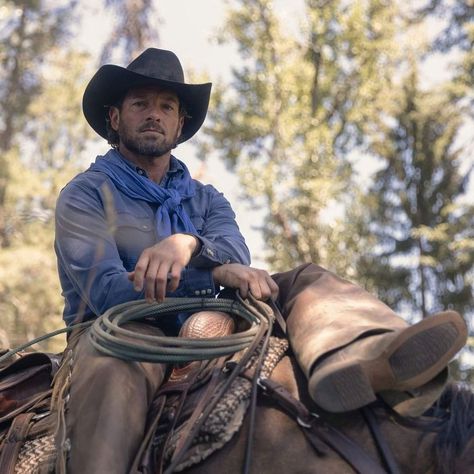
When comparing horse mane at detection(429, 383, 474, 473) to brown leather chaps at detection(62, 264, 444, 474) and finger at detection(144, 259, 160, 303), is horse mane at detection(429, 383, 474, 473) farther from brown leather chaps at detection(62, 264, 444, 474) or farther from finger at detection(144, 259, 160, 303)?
finger at detection(144, 259, 160, 303)

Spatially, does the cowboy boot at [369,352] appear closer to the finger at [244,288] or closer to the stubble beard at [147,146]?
the finger at [244,288]

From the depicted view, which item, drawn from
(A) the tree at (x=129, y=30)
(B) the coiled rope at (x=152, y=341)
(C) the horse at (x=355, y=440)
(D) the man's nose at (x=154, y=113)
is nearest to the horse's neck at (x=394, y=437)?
(C) the horse at (x=355, y=440)

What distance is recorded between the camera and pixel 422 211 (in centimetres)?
2253

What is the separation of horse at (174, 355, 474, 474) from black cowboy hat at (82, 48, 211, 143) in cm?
171

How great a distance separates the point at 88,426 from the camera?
3.19 metres

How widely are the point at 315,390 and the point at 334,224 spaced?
63.9 ft

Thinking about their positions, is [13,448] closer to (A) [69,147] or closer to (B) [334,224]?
(B) [334,224]

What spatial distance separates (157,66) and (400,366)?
1.97 metres

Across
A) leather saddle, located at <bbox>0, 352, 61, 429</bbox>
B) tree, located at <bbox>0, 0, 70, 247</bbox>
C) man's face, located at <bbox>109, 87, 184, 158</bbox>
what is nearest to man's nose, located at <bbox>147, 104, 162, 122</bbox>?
man's face, located at <bbox>109, 87, 184, 158</bbox>

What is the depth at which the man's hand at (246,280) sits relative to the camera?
356 cm

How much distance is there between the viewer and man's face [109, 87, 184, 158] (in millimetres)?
4180

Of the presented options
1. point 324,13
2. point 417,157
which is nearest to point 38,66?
point 324,13

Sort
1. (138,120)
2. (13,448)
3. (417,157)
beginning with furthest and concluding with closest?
(417,157) → (138,120) → (13,448)

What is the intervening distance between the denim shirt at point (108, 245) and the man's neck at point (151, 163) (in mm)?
120
